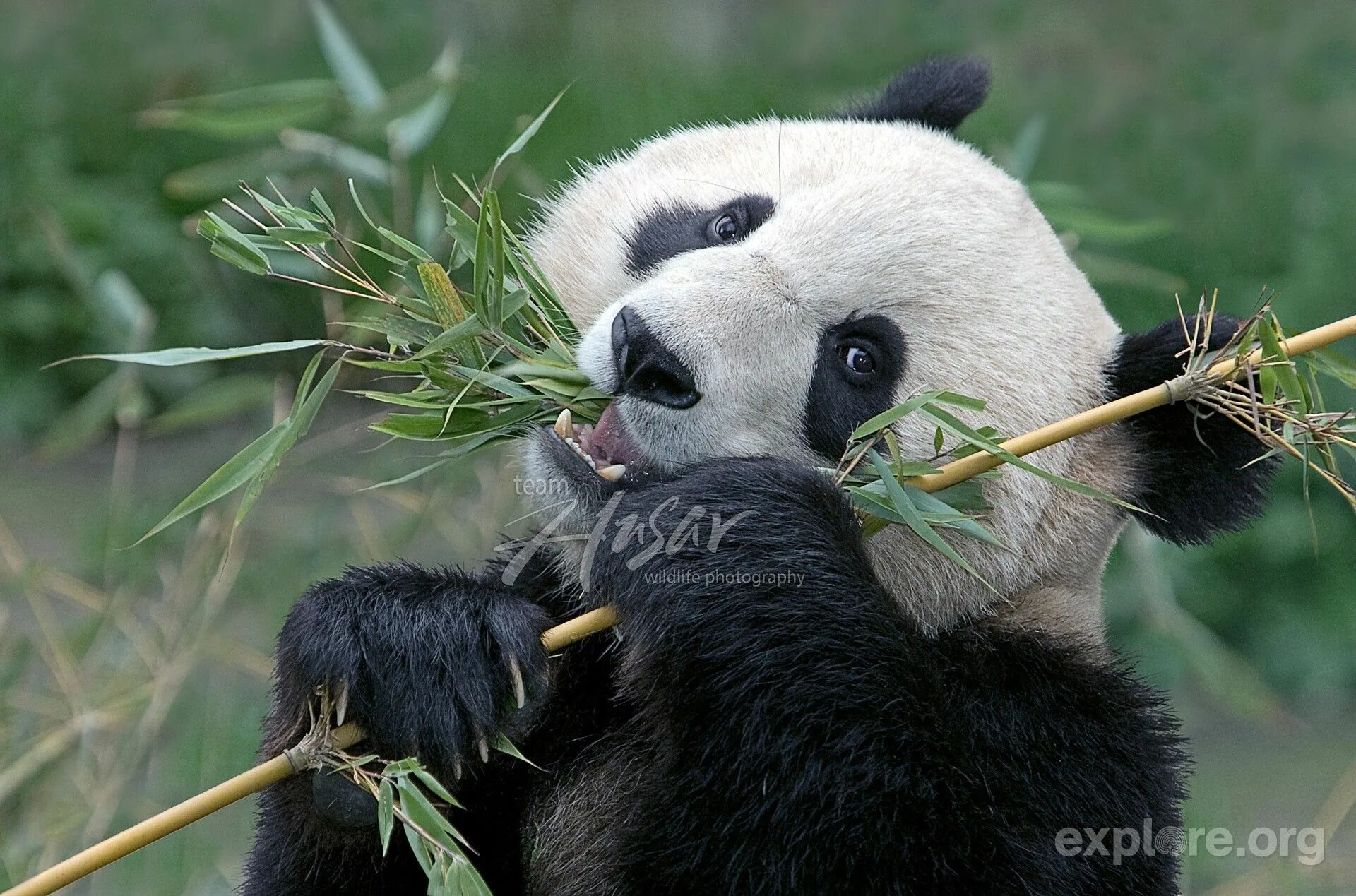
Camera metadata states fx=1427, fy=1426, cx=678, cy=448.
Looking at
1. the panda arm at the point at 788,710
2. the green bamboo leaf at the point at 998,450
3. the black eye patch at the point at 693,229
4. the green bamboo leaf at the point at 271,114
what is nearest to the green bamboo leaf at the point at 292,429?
the panda arm at the point at 788,710

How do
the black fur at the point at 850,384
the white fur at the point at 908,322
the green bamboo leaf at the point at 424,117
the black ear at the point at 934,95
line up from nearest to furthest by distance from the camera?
1. the white fur at the point at 908,322
2. the black fur at the point at 850,384
3. the black ear at the point at 934,95
4. the green bamboo leaf at the point at 424,117

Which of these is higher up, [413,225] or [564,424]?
[413,225]

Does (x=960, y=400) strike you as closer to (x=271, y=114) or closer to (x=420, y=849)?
(x=420, y=849)

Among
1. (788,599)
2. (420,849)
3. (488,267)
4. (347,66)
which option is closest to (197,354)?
(488,267)

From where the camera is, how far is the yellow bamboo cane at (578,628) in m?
1.70

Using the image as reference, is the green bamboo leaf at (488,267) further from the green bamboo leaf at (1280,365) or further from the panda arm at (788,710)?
the green bamboo leaf at (1280,365)

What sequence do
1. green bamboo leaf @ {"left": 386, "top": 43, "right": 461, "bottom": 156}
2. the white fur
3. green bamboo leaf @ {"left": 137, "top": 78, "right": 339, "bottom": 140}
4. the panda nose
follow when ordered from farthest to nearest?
green bamboo leaf @ {"left": 386, "top": 43, "right": 461, "bottom": 156}
green bamboo leaf @ {"left": 137, "top": 78, "right": 339, "bottom": 140}
the white fur
the panda nose

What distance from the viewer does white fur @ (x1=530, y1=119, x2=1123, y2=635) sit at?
2.04 meters

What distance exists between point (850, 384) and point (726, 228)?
Result: 1.18 ft

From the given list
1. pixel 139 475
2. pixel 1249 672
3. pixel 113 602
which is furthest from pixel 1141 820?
pixel 139 475

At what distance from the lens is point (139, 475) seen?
6.20 meters

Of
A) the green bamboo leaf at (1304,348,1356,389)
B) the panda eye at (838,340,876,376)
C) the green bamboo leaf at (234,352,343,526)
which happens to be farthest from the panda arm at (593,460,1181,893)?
the green bamboo leaf at (1304,348,1356,389)

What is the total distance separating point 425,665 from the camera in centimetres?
189

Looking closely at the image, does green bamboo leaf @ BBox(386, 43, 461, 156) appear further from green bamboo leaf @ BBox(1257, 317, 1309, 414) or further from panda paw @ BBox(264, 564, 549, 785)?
green bamboo leaf @ BBox(1257, 317, 1309, 414)
